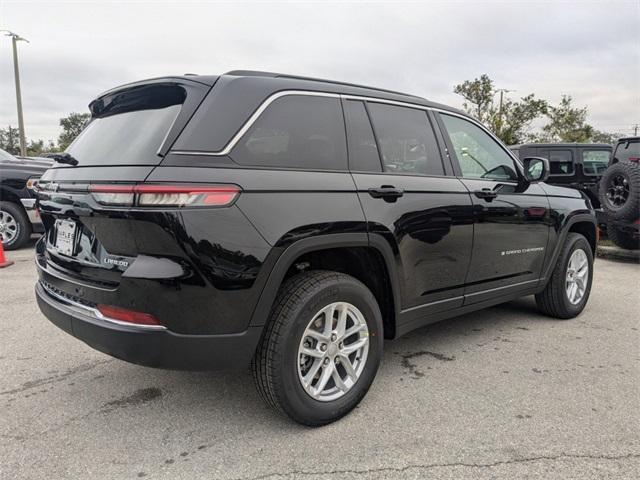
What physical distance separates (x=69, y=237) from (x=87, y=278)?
0.29 m

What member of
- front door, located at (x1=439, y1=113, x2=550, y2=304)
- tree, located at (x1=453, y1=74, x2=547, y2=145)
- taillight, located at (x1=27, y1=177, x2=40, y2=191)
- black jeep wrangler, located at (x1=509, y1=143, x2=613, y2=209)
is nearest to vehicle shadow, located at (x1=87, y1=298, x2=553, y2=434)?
front door, located at (x1=439, y1=113, x2=550, y2=304)

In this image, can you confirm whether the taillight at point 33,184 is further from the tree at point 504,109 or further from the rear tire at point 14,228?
the tree at point 504,109

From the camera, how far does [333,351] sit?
2654 mm

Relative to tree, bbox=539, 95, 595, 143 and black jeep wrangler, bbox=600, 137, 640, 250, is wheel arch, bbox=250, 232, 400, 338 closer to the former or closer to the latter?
black jeep wrangler, bbox=600, 137, 640, 250

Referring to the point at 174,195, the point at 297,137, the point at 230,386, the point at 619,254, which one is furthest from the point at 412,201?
the point at 619,254

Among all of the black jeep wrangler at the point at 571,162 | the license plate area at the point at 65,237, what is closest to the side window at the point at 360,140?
the license plate area at the point at 65,237

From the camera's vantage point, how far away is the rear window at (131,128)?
236 centimetres

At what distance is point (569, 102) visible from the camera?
3097 cm

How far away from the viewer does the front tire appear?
95.3 inches

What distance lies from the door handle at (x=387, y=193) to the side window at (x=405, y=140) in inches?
6.0

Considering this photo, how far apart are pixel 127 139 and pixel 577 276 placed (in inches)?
164

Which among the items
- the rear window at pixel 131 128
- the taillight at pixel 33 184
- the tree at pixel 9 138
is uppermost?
the tree at pixel 9 138

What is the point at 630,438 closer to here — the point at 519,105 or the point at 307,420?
the point at 307,420

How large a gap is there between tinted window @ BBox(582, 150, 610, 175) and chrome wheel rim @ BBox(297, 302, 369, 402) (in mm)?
9515
